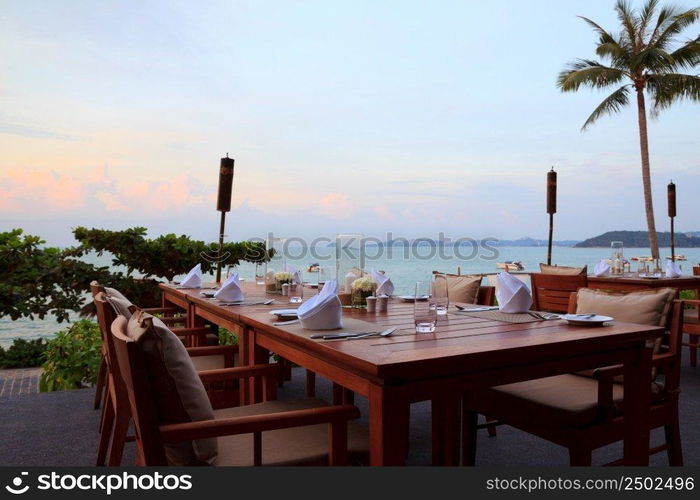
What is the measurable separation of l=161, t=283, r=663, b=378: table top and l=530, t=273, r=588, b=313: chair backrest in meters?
2.14

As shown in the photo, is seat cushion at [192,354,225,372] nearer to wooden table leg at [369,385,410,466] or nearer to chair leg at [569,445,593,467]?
wooden table leg at [369,385,410,466]

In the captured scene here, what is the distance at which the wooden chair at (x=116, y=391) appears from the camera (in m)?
1.88

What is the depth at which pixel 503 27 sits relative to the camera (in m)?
10.3

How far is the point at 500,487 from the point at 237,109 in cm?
962

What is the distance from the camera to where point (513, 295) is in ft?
7.70

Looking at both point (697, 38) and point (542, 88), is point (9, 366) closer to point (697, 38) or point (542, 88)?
point (542, 88)

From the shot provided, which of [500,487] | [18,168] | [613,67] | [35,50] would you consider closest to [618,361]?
[500,487]

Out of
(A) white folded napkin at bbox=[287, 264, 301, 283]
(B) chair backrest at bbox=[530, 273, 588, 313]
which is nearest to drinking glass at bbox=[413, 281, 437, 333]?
(A) white folded napkin at bbox=[287, 264, 301, 283]

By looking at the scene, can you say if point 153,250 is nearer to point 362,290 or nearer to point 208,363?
point 208,363

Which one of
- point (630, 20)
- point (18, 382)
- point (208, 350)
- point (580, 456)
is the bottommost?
point (18, 382)

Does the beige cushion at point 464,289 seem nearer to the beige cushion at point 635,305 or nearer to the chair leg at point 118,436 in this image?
the beige cushion at point 635,305

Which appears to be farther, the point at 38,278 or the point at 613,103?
the point at 613,103

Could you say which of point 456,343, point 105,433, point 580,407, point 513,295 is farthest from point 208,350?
point 580,407

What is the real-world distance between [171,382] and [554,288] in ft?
11.9
